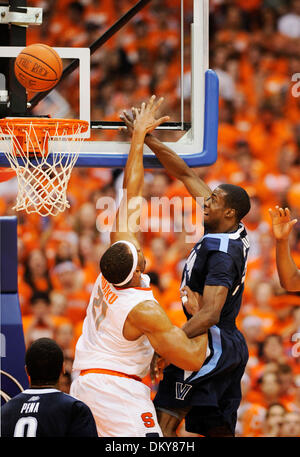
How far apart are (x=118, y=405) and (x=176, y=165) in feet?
4.77

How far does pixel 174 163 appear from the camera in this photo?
4.45 meters

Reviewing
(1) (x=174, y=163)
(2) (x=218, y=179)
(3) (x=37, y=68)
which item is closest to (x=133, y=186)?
(1) (x=174, y=163)

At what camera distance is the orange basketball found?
405cm

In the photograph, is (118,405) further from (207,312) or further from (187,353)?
(207,312)

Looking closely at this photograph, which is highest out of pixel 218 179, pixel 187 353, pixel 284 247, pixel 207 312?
pixel 218 179

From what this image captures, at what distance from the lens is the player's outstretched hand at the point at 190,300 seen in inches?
159

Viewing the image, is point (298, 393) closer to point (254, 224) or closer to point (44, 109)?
point (254, 224)

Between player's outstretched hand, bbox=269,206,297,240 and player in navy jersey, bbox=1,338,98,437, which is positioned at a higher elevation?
player's outstretched hand, bbox=269,206,297,240

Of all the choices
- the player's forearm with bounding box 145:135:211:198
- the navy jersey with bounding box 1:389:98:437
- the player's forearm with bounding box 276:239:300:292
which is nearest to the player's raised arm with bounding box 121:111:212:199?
the player's forearm with bounding box 145:135:211:198

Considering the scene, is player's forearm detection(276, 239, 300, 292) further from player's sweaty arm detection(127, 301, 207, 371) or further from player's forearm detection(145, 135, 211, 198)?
player's sweaty arm detection(127, 301, 207, 371)

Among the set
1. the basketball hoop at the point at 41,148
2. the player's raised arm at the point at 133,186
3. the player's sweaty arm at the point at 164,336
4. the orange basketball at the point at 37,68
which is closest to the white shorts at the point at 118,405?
the player's sweaty arm at the point at 164,336

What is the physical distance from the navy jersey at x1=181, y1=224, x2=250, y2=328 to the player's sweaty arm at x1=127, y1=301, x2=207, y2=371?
1.17ft

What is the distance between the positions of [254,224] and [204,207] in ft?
10.1

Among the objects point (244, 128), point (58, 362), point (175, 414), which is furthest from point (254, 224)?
point (58, 362)
